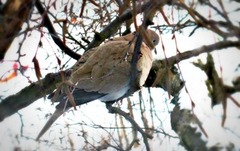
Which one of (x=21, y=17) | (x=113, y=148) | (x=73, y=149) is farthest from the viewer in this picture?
(x=113, y=148)

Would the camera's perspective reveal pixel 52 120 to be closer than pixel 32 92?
Yes

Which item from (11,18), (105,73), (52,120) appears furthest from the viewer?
(105,73)

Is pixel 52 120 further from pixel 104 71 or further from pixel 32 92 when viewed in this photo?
pixel 104 71

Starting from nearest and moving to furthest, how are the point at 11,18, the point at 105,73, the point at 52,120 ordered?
the point at 11,18
the point at 52,120
the point at 105,73

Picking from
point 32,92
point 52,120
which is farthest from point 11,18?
point 32,92

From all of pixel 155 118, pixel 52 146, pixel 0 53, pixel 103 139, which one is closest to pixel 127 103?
pixel 155 118

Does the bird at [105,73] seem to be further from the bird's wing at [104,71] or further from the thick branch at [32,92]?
the thick branch at [32,92]

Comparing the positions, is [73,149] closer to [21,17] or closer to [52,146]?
[52,146]

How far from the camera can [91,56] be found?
2.06 metres

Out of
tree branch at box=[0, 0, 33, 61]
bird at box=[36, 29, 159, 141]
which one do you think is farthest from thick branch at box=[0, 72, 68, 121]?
tree branch at box=[0, 0, 33, 61]

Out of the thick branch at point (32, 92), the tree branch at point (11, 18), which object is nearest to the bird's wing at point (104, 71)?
the thick branch at point (32, 92)

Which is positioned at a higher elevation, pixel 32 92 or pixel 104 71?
pixel 104 71

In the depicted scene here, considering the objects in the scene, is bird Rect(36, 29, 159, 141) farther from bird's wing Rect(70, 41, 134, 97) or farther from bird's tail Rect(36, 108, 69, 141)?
bird's tail Rect(36, 108, 69, 141)

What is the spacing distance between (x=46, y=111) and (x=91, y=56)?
354 millimetres
